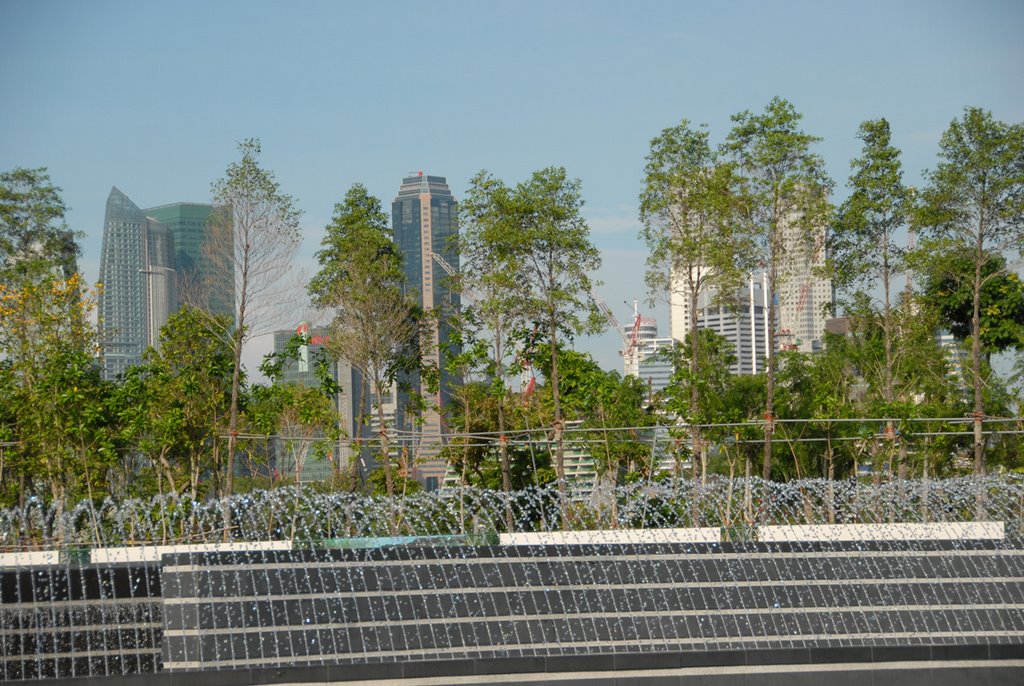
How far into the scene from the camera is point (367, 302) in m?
19.2

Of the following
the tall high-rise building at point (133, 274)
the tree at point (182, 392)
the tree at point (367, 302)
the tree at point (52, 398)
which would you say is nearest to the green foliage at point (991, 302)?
the tree at point (367, 302)

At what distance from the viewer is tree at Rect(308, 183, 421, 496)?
19266mm

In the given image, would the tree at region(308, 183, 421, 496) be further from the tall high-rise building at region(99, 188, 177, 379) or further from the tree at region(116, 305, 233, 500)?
the tall high-rise building at region(99, 188, 177, 379)

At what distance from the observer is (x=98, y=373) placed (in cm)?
1983

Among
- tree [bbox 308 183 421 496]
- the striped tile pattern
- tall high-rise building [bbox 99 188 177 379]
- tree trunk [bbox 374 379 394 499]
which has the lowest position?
the striped tile pattern

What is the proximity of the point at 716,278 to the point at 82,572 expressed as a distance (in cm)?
1169

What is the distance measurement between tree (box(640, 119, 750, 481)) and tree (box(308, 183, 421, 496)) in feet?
14.9

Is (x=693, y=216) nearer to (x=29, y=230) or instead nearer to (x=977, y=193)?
(x=977, y=193)

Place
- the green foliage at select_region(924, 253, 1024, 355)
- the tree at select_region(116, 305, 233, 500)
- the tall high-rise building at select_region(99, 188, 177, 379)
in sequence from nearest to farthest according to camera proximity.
Result: the tree at select_region(116, 305, 233, 500), the green foliage at select_region(924, 253, 1024, 355), the tall high-rise building at select_region(99, 188, 177, 379)

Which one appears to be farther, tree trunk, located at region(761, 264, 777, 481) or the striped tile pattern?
tree trunk, located at region(761, 264, 777, 481)

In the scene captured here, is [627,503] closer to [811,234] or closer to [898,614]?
[811,234]

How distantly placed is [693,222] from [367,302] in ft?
19.4

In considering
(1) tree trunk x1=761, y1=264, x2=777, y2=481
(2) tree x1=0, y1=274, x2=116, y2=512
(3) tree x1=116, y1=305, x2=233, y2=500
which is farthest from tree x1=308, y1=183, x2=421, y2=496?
(1) tree trunk x1=761, y1=264, x2=777, y2=481

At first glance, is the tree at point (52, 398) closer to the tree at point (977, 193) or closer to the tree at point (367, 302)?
the tree at point (367, 302)
